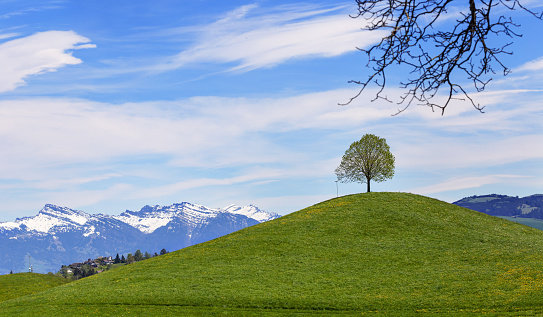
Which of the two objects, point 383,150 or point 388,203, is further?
point 383,150

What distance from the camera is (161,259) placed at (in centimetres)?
6994

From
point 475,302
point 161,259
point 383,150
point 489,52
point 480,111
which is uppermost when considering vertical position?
point 383,150

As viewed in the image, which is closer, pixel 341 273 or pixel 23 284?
pixel 341 273

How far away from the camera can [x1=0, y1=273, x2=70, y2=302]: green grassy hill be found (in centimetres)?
6994

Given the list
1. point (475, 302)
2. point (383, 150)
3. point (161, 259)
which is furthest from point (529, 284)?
point (383, 150)

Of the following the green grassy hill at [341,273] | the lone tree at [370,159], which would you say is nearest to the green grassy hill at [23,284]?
the green grassy hill at [341,273]

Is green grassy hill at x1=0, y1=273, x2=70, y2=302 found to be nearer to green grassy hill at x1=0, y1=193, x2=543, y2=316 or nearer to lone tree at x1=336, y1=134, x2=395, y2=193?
green grassy hill at x1=0, y1=193, x2=543, y2=316

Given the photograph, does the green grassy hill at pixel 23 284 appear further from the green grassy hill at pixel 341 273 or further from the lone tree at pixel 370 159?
the lone tree at pixel 370 159

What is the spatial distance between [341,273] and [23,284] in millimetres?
55049

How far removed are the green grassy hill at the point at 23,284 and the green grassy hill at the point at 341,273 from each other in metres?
14.5

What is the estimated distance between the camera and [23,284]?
7531cm

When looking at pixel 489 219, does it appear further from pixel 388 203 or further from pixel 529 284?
pixel 529 284

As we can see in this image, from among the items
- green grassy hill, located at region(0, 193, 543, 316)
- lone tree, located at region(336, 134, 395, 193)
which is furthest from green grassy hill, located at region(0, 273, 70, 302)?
lone tree, located at region(336, 134, 395, 193)

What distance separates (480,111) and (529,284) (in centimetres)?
4219
